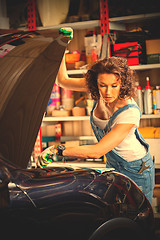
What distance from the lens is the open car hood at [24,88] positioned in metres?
0.83

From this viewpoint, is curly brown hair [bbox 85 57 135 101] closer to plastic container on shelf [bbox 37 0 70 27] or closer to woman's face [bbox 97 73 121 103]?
woman's face [bbox 97 73 121 103]

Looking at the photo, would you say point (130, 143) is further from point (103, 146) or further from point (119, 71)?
point (119, 71)

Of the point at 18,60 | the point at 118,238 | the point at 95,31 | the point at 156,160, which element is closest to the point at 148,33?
the point at 95,31

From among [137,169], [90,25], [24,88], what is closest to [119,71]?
[137,169]

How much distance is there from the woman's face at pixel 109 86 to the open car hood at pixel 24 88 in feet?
1.63

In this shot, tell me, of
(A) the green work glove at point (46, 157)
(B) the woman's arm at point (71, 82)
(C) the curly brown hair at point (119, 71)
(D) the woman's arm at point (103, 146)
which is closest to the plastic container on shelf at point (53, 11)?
(B) the woman's arm at point (71, 82)

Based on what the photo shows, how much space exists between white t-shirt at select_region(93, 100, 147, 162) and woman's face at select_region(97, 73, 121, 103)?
4.0 inches

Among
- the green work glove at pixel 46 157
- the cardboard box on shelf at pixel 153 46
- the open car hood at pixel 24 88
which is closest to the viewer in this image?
the open car hood at pixel 24 88

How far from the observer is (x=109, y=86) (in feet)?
4.87

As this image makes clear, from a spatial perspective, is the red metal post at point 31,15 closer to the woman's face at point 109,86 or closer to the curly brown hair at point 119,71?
the curly brown hair at point 119,71

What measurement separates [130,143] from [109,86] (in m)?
0.30

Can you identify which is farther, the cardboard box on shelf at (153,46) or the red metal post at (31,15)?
the red metal post at (31,15)

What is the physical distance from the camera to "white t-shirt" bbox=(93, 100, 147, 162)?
144 centimetres

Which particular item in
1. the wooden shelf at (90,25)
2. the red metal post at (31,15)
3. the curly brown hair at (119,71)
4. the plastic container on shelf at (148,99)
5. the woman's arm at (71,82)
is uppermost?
the red metal post at (31,15)
